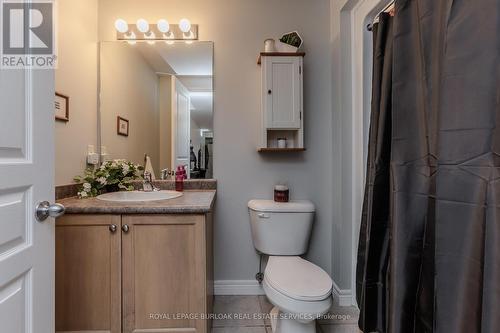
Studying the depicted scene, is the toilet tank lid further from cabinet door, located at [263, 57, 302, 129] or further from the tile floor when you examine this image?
the tile floor

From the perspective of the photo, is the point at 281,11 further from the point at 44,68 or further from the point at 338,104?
the point at 44,68

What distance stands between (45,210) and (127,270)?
2.18 feet

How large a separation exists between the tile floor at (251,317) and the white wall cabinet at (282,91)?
1147 mm

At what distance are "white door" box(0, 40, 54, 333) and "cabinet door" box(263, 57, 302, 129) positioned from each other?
1.31 meters

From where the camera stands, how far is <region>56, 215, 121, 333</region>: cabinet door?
1373 millimetres

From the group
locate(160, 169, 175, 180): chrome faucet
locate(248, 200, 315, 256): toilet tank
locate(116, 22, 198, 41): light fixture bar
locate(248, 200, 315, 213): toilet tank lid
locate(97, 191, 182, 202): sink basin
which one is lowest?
locate(248, 200, 315, 256): toilet tank

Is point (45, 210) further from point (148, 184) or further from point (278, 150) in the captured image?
point (278, 150)

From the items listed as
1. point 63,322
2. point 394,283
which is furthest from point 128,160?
point 394,283

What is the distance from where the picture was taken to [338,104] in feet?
6.40

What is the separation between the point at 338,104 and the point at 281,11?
2.78 ft

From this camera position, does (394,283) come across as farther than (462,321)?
Yes

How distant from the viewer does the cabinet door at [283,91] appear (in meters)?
1.91

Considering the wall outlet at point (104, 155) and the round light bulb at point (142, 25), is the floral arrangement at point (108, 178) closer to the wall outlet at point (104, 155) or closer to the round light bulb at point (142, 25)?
the wall outlet at point (104, 155)

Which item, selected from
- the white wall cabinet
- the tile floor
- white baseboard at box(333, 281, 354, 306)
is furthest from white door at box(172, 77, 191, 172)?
white baseboard at box(333, 281, 354, 306)
